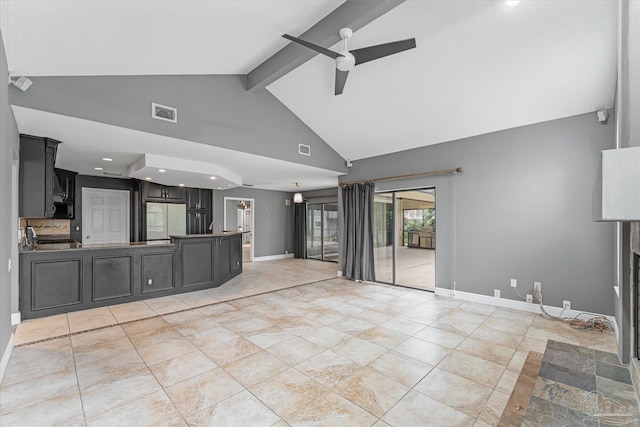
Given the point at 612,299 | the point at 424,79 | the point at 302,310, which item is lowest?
the point at 302,310

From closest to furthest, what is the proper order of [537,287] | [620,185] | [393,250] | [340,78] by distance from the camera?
[620,185], [340,78], [537,287], [393,250]

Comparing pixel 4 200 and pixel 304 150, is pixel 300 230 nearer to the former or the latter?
pixel 304 150

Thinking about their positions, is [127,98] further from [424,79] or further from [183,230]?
[183,230]

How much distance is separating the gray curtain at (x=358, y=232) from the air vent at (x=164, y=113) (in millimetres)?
3734

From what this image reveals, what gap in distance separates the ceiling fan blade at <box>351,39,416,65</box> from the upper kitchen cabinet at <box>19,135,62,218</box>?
13.7 ft

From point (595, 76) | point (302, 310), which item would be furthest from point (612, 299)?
point (302, 310)

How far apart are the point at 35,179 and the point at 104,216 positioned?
11.1ft

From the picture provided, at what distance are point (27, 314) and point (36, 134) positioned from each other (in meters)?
2.35

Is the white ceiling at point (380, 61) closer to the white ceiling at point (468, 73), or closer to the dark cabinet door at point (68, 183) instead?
the white ceiling at point (468, 73)

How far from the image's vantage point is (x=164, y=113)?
3.64 metres

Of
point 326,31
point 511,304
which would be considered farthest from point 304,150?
point 511,304

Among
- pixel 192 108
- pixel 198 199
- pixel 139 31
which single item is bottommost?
pixel 198 199

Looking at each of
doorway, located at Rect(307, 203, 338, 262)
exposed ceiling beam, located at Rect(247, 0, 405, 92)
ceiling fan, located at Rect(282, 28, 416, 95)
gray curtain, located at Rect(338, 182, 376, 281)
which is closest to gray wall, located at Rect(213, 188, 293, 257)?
doorway, located at Rect(307, 203, 338, 262)

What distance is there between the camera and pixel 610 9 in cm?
253
